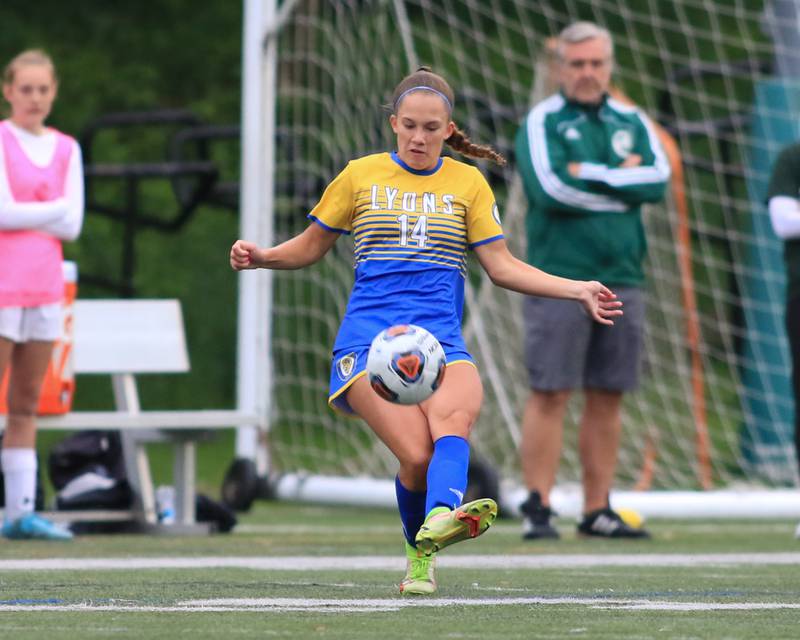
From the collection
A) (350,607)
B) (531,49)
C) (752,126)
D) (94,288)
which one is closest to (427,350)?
(350,607)

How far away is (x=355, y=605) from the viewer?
5168mm

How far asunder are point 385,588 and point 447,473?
0.49 metres

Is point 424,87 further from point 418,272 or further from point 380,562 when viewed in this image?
point 380,562

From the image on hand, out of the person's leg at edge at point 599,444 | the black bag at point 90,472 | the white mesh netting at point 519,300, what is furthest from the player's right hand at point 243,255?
the white mesh netting at point 519,300

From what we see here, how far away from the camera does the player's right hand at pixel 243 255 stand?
5867 millimetres

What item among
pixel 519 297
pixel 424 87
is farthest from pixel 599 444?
pixel 519 297

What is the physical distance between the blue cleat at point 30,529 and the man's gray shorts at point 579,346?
7.22 feet

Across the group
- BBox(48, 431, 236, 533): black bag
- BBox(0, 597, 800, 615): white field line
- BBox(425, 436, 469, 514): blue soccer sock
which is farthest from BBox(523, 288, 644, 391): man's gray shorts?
BBox(0, 597, 800, 615): white field line

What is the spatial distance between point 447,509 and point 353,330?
2.26 feet

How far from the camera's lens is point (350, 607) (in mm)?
5105

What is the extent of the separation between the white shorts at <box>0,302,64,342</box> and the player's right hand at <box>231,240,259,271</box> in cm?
266

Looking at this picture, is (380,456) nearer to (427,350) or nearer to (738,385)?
(738,385)

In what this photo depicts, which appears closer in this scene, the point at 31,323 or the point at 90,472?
the point at 31,323

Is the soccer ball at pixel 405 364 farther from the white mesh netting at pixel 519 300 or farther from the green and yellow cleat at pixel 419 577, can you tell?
the white mesh netting at pixel 519 300
